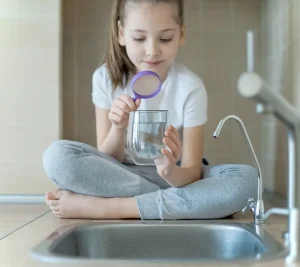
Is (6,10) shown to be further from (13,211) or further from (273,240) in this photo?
(273,240)

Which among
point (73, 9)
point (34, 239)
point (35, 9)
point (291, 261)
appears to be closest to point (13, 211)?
point (34, 239)

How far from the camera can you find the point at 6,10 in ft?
5.56

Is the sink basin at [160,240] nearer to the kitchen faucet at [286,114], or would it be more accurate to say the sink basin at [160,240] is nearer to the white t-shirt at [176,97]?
the kitchen faucet at [286,114]

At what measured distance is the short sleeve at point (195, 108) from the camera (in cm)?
140

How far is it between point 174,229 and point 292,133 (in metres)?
0.45

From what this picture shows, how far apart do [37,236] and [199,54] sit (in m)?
1.11

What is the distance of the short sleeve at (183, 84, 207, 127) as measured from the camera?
1.40 metres

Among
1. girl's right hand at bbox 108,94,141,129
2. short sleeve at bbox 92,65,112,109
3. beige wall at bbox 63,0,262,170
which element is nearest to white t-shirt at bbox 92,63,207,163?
short sleeve at bbox 92,65,112,109

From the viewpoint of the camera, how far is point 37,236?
0.99m

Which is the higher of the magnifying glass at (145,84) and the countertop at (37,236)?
the magnifying glass at (145,84)

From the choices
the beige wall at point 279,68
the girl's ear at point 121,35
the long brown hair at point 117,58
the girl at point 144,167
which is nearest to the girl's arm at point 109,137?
the girl at point 144,167

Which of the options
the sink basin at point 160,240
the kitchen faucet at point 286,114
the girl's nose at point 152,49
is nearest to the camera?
the kitchen faucet at point 286,114

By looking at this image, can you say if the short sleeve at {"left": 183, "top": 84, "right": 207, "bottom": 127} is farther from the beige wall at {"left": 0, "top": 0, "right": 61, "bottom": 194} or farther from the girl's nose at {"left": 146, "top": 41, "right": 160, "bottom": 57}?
the beige wall at {"left": 0, "top": 0, "right": 61, "bottom": 194}

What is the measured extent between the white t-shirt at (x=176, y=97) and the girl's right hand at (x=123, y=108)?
24cm
